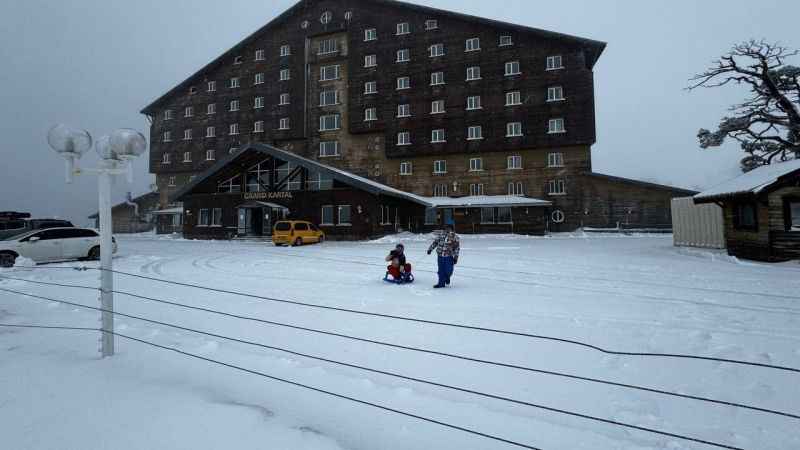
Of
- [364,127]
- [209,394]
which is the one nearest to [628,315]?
[209,394]

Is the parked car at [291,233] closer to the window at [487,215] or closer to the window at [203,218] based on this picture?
the window at [203,218]

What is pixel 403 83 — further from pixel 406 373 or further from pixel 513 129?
pixel 406 373

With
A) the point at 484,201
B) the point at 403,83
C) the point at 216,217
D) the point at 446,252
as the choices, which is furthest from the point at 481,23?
the point at 446,252

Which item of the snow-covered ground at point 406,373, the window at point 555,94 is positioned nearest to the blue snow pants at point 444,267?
the snow-covered ground at point 406,373

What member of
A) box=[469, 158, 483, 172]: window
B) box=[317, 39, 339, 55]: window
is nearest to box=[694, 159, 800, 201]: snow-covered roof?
box=[469, 158, 483, 172]: window

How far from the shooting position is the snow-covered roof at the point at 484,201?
31691mm

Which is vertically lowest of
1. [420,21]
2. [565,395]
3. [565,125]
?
[565,395]

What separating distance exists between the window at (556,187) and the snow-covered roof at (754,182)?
16.6m

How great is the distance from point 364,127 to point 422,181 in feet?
28.5

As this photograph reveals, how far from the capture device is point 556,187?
111 feet

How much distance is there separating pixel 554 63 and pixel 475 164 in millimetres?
11839

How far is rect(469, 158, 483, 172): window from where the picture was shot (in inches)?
1428

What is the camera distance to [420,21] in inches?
1495

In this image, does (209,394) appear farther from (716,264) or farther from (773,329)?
(716,264)
